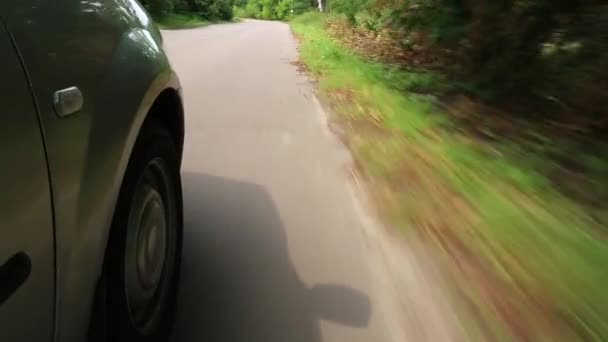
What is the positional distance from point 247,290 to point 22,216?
1.66 m

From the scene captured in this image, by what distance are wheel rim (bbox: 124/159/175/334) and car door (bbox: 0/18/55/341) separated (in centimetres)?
57

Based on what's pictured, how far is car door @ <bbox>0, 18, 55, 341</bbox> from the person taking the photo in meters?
1.16

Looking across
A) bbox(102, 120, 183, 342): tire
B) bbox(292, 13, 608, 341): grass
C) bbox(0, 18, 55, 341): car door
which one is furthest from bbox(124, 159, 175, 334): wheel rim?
bbox(292, 13, 608, 341): grass

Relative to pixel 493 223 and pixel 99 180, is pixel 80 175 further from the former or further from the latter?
pixel 493 223

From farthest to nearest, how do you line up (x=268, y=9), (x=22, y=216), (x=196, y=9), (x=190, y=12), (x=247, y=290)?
(x=268, y=9)
(x=196, y=9)
(x=190, y=12)
(x=247, y=290)
(x=22, y=216)

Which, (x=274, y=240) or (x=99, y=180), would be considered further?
(x=274, y=240)

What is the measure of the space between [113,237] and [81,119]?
44cm

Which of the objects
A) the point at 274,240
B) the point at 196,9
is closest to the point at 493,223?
the point at 274,240

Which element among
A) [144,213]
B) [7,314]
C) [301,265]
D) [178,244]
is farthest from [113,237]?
[301,265]

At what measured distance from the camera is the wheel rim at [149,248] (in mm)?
2018

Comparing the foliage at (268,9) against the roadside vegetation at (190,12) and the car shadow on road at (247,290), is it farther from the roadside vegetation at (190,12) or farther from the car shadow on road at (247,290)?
the car shadow on road at (247,290)

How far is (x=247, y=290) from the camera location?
273 centimetres

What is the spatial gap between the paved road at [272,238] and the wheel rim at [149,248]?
252 millimetres

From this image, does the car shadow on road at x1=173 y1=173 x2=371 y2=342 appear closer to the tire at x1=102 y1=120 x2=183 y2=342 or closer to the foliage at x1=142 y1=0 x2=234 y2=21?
the tire at x1=102 y1=120 x2=183 y2=342
